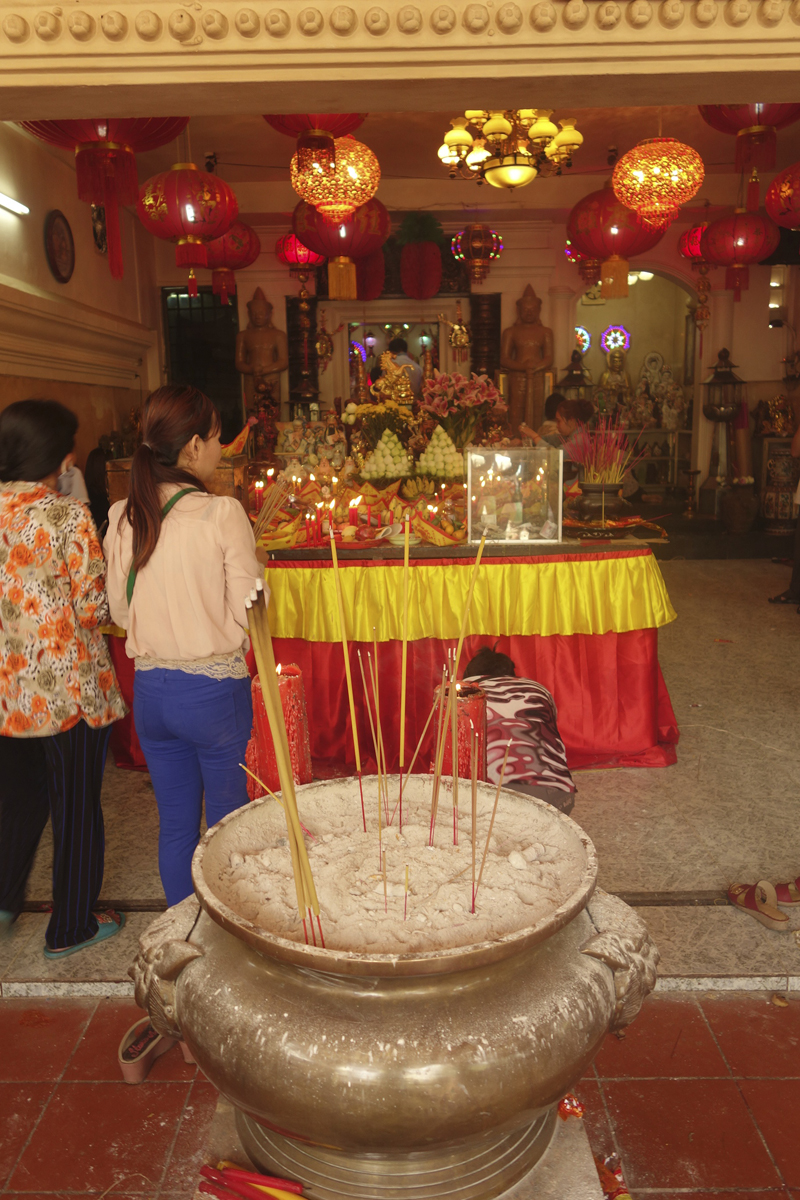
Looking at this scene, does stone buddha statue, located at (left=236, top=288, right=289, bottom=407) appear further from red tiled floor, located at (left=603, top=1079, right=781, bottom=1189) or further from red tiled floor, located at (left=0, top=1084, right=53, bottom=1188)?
red tiled floor, located at (left=603, top=1079, right=781, bottom=1189)

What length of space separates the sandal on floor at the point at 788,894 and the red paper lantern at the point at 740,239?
4.90 meters

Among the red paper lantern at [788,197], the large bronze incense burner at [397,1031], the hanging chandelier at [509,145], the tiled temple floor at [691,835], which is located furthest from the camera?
the hanging chandelier at [509,145]

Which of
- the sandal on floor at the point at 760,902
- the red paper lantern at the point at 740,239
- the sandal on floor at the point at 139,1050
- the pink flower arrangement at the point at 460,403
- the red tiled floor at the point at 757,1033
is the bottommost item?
the red tiled floor at the point at 757,1033

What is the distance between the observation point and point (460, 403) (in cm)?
427

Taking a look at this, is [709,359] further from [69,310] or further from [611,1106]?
[611,1106]

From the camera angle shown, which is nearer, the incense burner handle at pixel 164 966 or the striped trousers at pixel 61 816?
the incense burner handle at pixel 164 966

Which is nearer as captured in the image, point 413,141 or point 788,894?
point 788,894

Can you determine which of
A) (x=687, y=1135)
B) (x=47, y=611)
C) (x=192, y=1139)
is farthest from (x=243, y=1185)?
(x=47, y=611)

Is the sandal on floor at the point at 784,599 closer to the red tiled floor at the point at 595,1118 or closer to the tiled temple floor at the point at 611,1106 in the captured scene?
the tiled temple floor at the point at 611,1106

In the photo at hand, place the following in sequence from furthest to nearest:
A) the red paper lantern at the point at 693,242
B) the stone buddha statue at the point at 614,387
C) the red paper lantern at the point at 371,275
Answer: the stone buddha statue at the point at 614,387 < the red paper lantern at the point at 371,275 < the red paper lantern at the point at 693,242

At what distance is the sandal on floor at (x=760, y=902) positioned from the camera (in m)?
2.45

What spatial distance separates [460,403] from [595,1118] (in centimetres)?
318

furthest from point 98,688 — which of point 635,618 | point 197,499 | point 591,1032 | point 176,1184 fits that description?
point 635,618

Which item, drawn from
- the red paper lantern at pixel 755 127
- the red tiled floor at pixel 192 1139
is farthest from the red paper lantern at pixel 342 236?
the red tiled floor at pixel 192 1139
